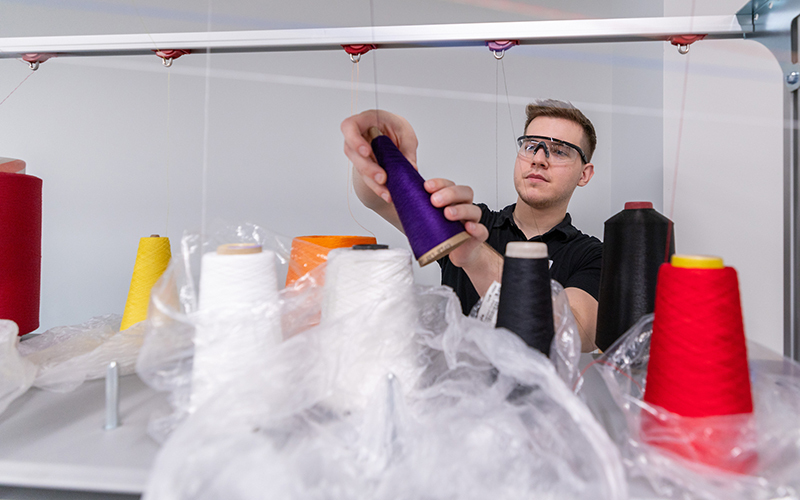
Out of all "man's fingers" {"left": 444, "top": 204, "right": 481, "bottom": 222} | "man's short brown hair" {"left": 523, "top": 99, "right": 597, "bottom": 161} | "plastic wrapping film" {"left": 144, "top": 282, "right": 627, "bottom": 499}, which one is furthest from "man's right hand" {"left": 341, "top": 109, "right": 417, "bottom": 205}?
"man's short brown hair" {"left": 523, "top": 99, "right": 597, "bottom": 161}

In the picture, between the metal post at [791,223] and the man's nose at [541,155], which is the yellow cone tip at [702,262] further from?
the man's nose at [541,155]

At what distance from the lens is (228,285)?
0.54 meters

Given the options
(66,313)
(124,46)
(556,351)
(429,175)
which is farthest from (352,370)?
(66,313)

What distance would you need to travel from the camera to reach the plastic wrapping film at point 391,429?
1.30 ft

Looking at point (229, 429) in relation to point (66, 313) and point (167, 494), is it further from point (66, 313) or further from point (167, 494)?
point (66, 313)

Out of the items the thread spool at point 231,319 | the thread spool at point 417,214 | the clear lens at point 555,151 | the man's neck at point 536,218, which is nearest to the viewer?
the thread spool at point 231,319

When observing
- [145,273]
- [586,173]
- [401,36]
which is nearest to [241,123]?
[145,273]

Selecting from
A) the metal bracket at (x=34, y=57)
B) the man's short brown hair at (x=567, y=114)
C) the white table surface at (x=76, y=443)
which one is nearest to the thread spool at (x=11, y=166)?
the metal bracket at (x=34, y=57)

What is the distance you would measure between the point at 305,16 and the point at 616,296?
193 centimetres

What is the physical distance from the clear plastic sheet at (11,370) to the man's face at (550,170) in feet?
4.93

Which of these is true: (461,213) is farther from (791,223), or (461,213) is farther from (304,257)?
(791,223)

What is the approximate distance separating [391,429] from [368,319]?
0.15 metres

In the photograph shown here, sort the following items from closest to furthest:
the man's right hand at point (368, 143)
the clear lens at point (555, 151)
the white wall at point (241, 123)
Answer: the man's right hand at point (368, 143) → the clear lens at point (555, 151) → the white wall at point (241, 123)

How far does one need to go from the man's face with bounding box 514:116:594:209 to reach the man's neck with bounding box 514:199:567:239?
0.21ft
